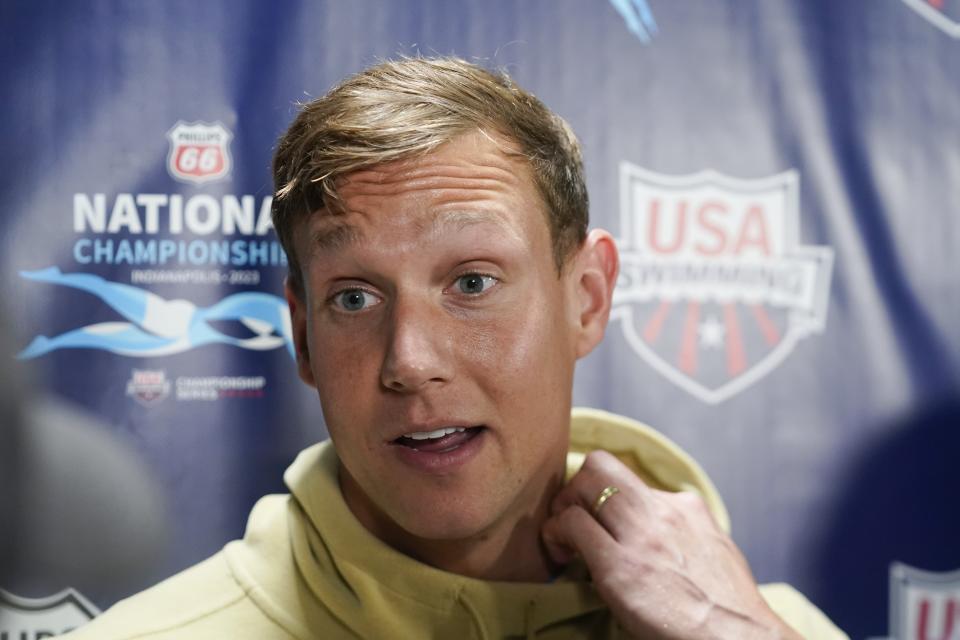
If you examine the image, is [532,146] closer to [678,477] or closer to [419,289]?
[419,289]

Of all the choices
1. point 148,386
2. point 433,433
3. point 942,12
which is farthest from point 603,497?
point 942,12

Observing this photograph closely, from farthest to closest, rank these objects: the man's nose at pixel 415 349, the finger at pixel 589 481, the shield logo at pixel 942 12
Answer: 1. the shield logo at pixel 942 12
2. the finger at pixel 589 481
3. the man's nose at pixel 415 349

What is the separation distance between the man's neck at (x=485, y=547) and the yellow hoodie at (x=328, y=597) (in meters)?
0.04

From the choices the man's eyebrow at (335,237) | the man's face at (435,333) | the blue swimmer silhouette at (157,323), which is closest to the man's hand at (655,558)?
the man's face at (435,333)

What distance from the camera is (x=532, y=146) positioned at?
1.30 metres

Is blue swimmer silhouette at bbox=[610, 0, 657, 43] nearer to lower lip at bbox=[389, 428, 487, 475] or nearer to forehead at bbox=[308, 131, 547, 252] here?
forehead at bbox=[308, 131, 547, 252]

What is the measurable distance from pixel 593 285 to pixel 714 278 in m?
0.62

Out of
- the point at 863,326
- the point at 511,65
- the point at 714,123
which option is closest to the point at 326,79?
the point at 511,65

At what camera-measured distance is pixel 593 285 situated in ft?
4.64

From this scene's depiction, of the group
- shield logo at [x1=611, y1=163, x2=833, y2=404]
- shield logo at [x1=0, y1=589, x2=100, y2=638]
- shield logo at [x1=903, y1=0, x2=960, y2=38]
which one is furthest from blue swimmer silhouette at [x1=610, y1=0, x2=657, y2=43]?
shield logo at [x1=0, y1=589, x2=100, y2=638]

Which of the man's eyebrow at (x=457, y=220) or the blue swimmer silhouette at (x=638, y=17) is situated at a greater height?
the blue swimmer silhouette at (x=638, y=17)

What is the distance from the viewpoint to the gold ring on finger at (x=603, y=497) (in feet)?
4.32

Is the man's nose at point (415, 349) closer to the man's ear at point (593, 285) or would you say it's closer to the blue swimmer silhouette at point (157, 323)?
the man's ear at point (593, 285)

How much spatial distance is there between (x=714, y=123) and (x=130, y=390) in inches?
48.5
